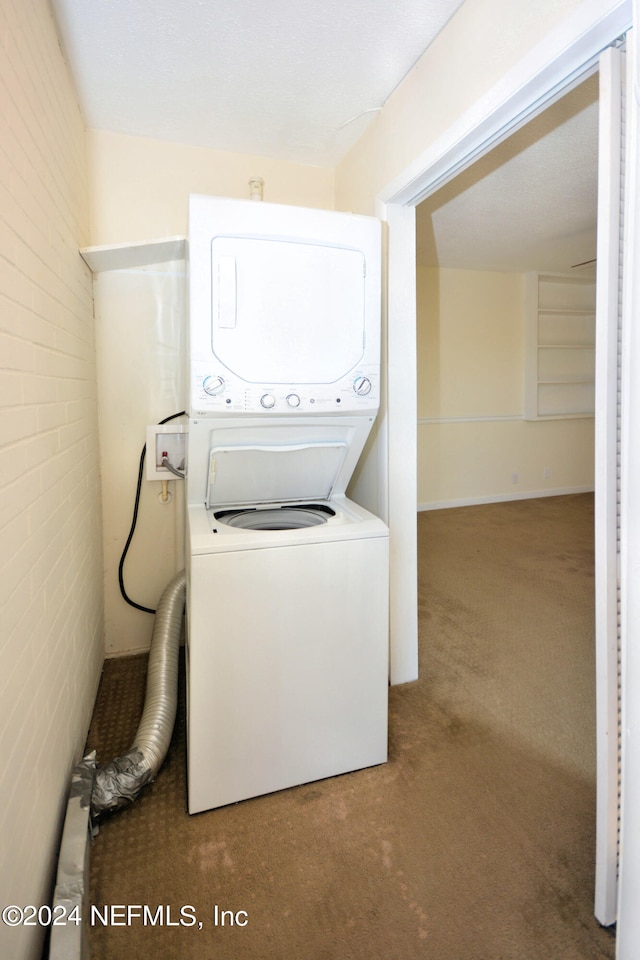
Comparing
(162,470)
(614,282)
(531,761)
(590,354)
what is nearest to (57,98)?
(162,470)

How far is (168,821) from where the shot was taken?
1468mm

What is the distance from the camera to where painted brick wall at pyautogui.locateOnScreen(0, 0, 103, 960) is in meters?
0.95

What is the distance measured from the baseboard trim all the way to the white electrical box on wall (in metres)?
3.18

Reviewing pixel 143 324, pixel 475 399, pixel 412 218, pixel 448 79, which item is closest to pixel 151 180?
pixel 143 324

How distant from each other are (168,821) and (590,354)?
19.7ft

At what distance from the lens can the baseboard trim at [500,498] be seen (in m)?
5.12

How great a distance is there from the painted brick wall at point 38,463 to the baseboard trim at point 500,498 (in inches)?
153

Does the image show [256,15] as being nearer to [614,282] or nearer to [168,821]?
[614,282]

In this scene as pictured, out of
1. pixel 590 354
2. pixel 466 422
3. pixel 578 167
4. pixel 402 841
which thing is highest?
pixel 578 167

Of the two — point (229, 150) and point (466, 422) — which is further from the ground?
point (229, 150)

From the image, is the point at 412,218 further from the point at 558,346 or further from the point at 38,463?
the point at 558,346

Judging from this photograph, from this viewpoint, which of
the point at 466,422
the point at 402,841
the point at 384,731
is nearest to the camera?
the point at 402,841

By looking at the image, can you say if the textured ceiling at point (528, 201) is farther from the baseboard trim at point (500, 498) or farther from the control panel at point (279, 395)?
the baseboard trim at point (500, 498)

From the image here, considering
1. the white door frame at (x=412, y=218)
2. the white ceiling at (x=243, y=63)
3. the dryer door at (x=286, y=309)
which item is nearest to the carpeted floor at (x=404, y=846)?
the white door frame at (x=412, y=218)
